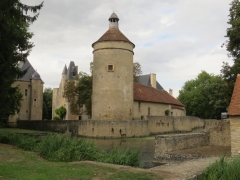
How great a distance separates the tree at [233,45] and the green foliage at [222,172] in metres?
15.2

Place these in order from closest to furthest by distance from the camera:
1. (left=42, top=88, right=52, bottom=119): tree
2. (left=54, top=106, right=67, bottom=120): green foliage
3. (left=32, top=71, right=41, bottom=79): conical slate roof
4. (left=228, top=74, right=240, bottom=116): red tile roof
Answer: (left=228, top=74, right=240, bottom=116): red tile roof, (left=32, top=71, right=41, bottom=79): conical slate roof, (left=54, top=106, right=67, bottom=120): green foliage, (left=42, top=88, right=52, bottom=119): tree

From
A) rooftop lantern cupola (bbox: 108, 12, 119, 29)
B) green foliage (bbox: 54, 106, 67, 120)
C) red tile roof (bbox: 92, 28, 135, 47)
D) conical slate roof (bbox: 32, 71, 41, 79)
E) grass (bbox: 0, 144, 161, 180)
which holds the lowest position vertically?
grass (bbox: 0, 144, 161, 180)

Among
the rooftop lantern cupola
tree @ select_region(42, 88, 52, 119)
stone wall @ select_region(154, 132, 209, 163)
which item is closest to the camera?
stone wall @ select_region(154, 132, 209, 163)

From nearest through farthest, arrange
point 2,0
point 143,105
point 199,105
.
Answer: point 2,0
point 143,105
point 199,105

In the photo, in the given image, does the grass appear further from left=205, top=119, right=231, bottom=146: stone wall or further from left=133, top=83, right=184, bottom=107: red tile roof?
left=133, top=83, right=184, bottom=107: red tile roof

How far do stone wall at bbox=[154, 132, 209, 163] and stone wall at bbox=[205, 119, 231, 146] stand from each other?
16.5 inches

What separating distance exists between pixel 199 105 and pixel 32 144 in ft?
183

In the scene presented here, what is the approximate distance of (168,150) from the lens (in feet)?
52.6

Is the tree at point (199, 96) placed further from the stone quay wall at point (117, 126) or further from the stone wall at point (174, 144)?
the stone wall at point (174, 144)

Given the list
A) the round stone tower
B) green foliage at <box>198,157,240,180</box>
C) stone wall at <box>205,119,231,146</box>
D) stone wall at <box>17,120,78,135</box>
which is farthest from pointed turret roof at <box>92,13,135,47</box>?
green foliage at <box>198,157,240,180</box>

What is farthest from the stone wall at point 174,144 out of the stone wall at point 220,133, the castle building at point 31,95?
the castle building at point 31,95

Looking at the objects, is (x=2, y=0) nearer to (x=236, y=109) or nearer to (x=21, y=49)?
(x=21, y=49)

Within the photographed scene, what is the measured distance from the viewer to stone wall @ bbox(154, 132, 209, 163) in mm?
14620

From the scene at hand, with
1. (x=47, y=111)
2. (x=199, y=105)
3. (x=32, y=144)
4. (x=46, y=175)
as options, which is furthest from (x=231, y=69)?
(x=47, y=111)
